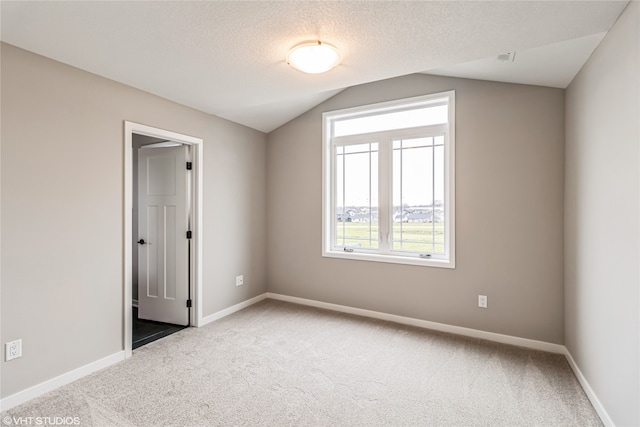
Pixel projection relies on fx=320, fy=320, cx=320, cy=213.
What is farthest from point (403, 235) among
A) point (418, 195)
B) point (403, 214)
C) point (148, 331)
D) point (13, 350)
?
point (13, 350)

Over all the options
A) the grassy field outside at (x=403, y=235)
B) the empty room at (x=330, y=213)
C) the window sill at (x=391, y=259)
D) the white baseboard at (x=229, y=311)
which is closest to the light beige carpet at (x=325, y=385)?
the empty room at (x=330, y=213)

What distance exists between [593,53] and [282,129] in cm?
334

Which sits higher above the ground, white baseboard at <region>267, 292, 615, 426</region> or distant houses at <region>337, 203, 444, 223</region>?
distant houses at <region>337, 203, 444, 223</region>

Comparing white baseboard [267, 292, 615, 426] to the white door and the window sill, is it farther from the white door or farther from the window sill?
the white door

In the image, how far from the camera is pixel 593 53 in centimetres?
219

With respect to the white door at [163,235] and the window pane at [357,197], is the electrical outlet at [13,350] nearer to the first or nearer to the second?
the white door at [163,235]

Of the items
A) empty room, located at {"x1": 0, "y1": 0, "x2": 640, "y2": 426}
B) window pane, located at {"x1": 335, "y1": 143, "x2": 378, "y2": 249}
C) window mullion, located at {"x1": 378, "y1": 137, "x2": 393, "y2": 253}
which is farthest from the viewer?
window pane, located at {"x1": 335, "y1": 143, "x2": 378, "y2": 249}

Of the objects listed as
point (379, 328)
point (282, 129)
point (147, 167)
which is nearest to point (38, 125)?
point (147, 167)

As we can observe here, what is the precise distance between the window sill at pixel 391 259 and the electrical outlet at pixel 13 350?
9.62ft

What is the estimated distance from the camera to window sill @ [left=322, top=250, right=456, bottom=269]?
343 centimetres

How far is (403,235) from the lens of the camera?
3781 millimetres

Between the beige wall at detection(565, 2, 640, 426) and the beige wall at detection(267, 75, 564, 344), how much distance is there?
10.9 inches

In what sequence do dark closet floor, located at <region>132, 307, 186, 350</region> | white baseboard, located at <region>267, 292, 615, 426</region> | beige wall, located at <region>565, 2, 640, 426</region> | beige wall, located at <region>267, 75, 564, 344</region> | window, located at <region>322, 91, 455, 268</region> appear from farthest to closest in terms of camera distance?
1. window, located at <region>322, 91, 455, 268</region>
2. dark closet floor, located at <region>132, 307, 186, 350</region>
3. beige wall, located at <region>267, 75, 564, 344</region>
4. white baseboard, located at <region>267, 292, 615, 426</region>
5. beige wall, located at <region>565, 2, 640, 426</region>

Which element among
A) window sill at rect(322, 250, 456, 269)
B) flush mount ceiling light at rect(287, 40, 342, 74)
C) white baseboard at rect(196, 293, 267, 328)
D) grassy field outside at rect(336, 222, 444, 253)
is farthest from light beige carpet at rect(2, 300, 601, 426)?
flush mount ceiling light at rect(287, 40, 342, 74)
